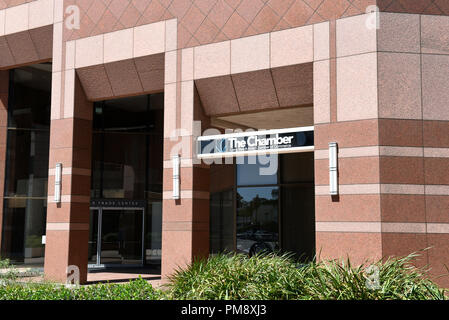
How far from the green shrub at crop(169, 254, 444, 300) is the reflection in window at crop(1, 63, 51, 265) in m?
14.5

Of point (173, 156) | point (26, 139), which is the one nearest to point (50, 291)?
point (173, 156)

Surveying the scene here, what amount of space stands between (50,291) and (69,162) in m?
8.24

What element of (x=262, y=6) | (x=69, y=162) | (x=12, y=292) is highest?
(x=262, y=6)

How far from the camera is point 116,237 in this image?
24.2m

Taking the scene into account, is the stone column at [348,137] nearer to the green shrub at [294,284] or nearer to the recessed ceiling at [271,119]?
the green shrub at [294,284]

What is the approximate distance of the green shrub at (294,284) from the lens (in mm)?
9039

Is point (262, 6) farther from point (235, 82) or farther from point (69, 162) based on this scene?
point (69, 162)

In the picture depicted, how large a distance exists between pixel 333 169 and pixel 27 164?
50.1 ft

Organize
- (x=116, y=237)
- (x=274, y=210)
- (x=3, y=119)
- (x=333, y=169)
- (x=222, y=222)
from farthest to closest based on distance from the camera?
(x=222, y=222)
(x=116, y=237)
(x=3, y=119)
(x=274, y=210)
(x=333, y=169)

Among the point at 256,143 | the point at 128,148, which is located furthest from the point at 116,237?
the point at 256,143

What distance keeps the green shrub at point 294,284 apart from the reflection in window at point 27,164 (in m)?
14.5

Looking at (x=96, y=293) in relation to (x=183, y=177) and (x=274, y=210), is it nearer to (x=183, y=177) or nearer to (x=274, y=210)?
(x=183, y=177)

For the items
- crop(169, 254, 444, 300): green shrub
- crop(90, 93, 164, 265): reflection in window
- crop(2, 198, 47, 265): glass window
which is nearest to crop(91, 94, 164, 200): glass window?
crop(90, 93, 164, 265): reflection in window

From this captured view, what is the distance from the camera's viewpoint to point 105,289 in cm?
1055
